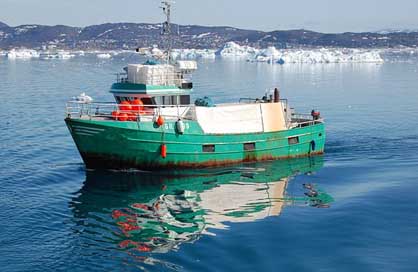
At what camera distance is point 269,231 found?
57.5ft

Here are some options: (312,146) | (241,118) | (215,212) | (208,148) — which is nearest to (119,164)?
(208,148)

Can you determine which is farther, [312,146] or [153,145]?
[312,146]

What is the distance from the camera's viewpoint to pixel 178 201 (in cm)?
2159

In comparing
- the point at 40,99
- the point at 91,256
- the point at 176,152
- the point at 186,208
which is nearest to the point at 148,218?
the point at 186,208

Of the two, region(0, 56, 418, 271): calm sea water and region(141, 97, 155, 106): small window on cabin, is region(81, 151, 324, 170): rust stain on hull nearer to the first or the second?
region(0, 56, 418, 271): calm sea water

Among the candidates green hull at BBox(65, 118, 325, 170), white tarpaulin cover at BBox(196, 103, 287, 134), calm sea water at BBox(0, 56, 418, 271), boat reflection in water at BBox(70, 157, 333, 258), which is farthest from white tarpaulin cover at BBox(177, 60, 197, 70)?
calm sea water at BBox(0, 56, 418, 271)

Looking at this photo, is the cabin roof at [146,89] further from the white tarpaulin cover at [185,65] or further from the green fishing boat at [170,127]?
the white tarpaulin cover at [185,65]

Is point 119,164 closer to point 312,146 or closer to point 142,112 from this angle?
point 142,112

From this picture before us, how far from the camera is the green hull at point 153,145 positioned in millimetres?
24312

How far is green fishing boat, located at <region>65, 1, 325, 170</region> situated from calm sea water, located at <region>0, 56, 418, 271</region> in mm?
824

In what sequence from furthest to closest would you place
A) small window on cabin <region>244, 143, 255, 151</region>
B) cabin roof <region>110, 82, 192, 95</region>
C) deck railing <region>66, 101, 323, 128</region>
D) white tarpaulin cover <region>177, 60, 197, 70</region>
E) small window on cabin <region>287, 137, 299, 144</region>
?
small window on cabin <region>287, 137, 299, 144</region> < white tarpaulin cover <region>177, 60, 197, 70</region> < small window on cabin <region>244, 143, 255, 151</region> < cabin roof <region>110, 82, 192, 95</region> < deck railing <region>66, 101, 323, 128</region>

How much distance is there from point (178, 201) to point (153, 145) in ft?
13.5

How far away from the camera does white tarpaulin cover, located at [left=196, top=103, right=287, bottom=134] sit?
26203 millimetres

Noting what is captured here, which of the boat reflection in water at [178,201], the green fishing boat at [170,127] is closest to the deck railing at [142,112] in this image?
the green fishing boat at [170,127]
